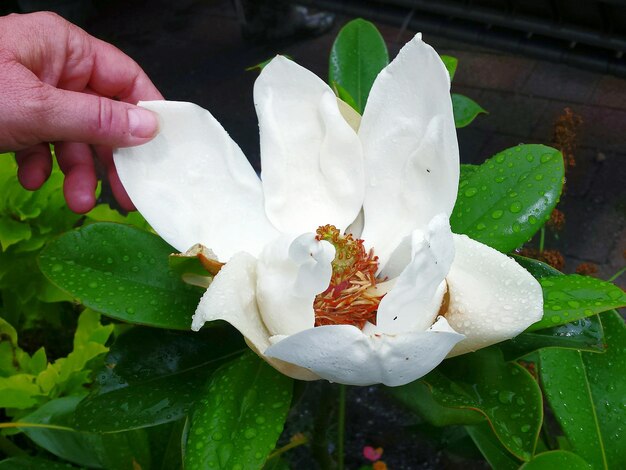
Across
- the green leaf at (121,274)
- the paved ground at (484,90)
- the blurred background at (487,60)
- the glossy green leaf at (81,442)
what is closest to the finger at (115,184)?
the green leaf at (121,274)

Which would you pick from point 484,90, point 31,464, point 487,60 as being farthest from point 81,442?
point 487,60

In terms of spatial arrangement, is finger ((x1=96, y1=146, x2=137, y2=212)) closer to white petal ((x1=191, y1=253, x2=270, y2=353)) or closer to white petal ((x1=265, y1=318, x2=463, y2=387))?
white petal ((x1=191, y1=253, x2=270, y2=353))

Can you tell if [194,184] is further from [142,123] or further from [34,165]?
[34,165]

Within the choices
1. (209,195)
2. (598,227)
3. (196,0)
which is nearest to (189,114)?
(209,195)

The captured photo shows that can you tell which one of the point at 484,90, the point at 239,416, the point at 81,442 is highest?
the point at 239,416

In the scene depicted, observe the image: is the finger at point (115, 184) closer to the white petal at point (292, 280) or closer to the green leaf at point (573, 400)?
the white petal at point (292, 280)
